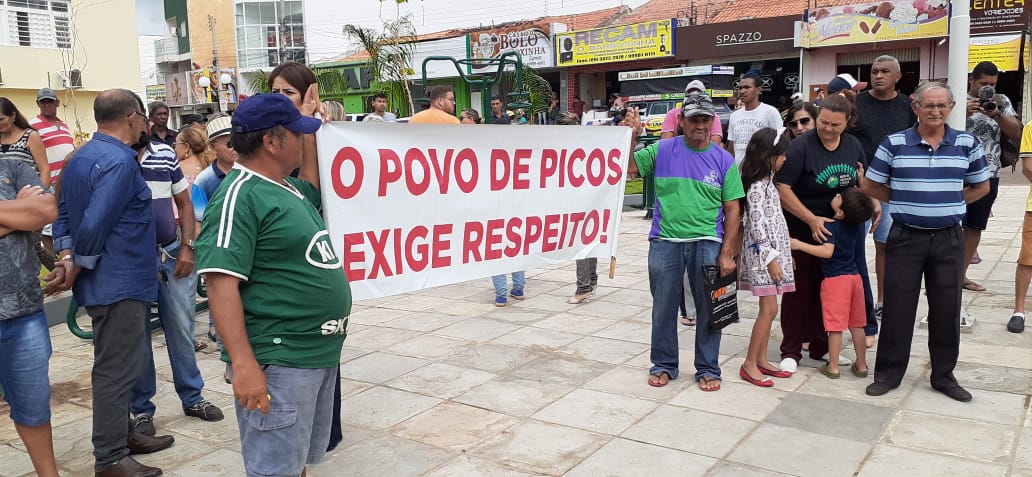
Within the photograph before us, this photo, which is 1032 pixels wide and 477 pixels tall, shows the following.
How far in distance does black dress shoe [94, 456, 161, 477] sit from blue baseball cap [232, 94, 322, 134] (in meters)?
2.13

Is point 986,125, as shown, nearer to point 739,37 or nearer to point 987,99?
point 987,99

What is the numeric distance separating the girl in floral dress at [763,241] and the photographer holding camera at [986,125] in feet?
7.21

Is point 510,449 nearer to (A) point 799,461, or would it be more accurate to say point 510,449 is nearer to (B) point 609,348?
(A) point 799,461

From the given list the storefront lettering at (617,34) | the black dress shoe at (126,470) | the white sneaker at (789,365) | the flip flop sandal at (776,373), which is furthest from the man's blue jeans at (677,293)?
the storefront lettering at (617,34)

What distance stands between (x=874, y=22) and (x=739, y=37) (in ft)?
13.1

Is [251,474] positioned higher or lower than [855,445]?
higher

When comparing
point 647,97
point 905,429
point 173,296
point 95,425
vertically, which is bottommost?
point 905,429

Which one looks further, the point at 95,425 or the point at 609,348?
the point at 609,348

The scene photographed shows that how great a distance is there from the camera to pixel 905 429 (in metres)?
4.30

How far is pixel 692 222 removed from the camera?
16.1ft

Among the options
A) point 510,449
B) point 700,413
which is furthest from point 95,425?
point 700,413

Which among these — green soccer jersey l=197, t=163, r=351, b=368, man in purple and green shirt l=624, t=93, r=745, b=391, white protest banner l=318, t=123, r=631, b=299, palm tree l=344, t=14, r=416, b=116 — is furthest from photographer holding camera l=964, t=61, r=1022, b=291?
palm tree l=344, t=14, r=416, b=116

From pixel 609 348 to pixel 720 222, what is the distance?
1.44 m

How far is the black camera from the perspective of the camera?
6.45m
